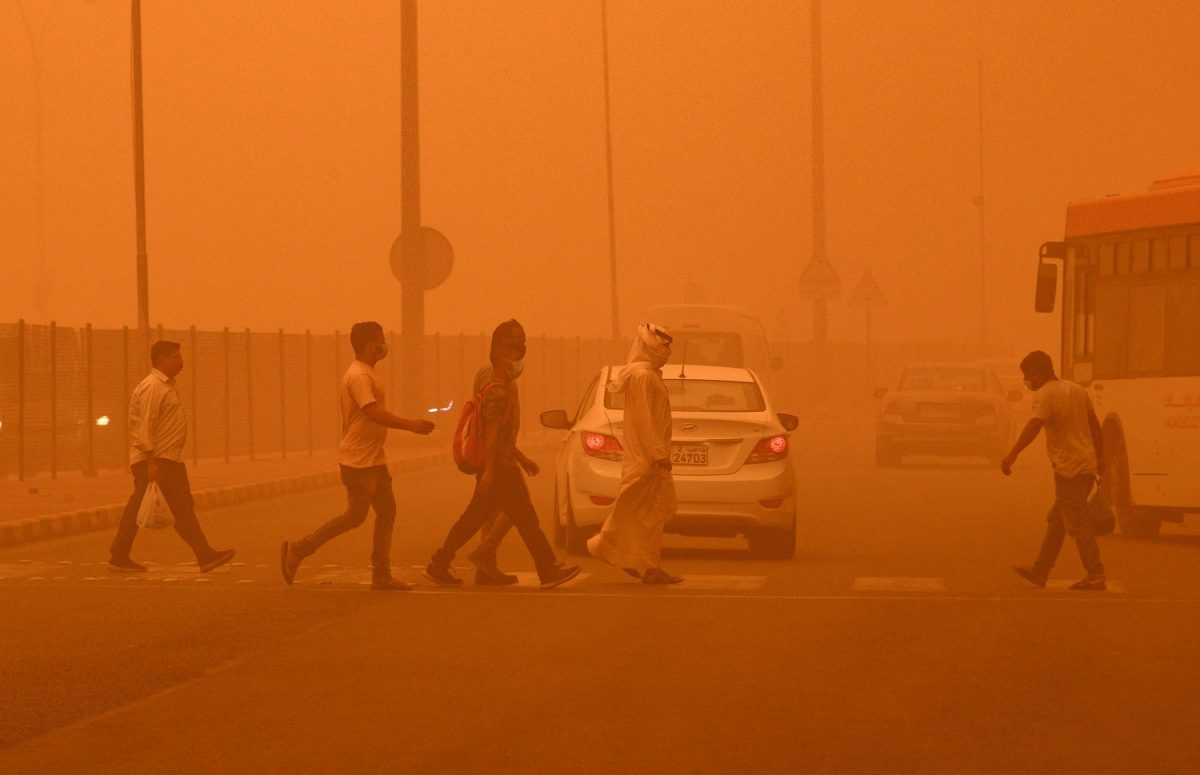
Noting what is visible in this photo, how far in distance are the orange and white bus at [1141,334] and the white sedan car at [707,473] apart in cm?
356

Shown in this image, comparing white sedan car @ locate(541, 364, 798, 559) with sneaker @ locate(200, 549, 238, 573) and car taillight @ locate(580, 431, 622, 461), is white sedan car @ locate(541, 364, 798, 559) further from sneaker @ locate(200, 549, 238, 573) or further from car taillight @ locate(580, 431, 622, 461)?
sneaker @ locate(200, 549, 238, 573)

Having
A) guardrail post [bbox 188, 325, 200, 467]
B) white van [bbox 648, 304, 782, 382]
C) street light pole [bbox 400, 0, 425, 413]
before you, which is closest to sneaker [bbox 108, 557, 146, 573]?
guardrail post [bbox 188, 325, 200, 467]

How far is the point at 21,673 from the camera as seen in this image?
10398 millimetres

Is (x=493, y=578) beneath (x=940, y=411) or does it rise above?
beneath

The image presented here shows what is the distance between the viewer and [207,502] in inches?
955

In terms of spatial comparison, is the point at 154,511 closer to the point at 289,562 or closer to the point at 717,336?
the point at 289,562

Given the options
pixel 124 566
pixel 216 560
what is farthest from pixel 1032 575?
pixel 124 566

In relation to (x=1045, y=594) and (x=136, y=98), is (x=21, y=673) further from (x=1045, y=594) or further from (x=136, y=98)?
(x=136, y=98)

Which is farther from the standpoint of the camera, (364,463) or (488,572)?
(488,572)

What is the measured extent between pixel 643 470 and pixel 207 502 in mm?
11017

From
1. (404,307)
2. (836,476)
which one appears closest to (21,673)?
(836,476)

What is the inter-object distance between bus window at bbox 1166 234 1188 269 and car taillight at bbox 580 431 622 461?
17.9ft

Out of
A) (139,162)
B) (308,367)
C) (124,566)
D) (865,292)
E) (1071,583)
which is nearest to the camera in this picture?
(1071,583)

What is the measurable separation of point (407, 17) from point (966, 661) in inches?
1049
